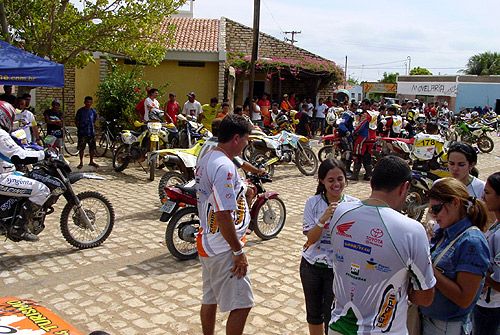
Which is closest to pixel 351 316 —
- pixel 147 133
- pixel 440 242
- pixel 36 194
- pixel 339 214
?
pixel 339 214

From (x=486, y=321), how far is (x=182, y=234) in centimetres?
364

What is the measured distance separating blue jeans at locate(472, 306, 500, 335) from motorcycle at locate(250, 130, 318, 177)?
780 centimetres

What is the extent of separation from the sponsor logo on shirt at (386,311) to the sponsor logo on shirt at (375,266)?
0.12 m

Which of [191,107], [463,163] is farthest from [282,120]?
[463,163]

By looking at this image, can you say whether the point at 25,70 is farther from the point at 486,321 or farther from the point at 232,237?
the point at 486,321

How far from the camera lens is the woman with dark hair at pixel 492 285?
9.39ft

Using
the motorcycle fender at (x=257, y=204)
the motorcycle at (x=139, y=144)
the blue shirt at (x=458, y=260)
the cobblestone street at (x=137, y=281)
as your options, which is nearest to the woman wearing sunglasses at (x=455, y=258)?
the blue shirt at (x=458, y=260)

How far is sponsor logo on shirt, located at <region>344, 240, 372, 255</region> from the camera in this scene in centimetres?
225

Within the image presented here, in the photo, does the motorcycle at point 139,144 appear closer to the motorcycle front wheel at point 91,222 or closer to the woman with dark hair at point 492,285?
the motorcycle front wheel at point 91,222

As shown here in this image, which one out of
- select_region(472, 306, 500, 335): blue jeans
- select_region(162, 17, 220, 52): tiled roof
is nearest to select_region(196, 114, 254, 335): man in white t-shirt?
select_region(472, 306, 500, 335): blue jeans

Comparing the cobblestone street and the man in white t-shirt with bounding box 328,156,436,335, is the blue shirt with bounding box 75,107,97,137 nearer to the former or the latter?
the cobblestone street

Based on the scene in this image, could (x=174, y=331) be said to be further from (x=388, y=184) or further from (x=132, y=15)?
(x=132, y=15)

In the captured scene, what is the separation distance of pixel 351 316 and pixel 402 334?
0.24 metres

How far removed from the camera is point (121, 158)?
11.2 metres
